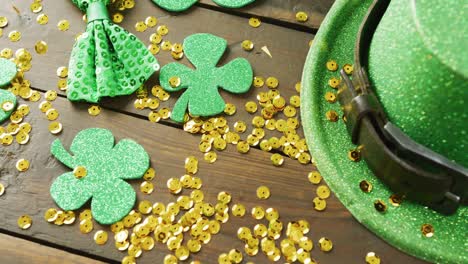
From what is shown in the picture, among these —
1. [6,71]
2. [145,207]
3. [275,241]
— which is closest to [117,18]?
[6,71]

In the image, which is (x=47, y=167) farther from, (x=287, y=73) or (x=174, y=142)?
(x=287, y=73)

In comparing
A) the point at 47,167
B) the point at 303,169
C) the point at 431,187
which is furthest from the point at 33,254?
the point at 431,187

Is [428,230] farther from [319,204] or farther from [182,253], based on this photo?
[182,253]

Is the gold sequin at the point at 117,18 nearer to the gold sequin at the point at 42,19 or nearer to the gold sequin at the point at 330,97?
the gold sequin at the point at 42,19

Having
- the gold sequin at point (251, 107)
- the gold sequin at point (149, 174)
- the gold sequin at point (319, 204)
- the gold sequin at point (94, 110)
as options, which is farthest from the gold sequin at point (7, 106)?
the gold sequin at point (319, 204)

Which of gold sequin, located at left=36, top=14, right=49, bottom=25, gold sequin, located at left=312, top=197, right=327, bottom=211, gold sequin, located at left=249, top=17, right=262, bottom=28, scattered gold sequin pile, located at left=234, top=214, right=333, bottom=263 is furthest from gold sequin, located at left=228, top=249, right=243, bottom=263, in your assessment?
gold sequin, located at left=36, top=14, right=49, bottom=25

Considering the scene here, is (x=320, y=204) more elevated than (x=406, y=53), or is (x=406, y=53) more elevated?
(x=406, y=53)
